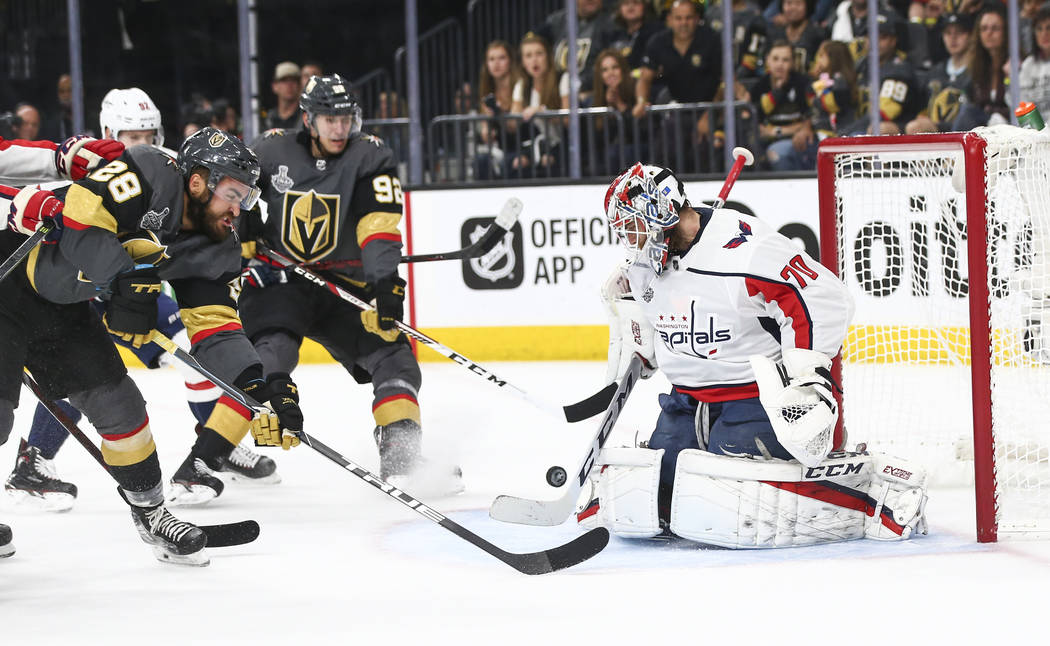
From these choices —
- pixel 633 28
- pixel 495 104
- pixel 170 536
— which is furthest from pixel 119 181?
pixel 633 28

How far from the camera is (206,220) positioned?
10.2ft

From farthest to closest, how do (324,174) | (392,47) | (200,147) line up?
1. (392,47)
2. (324,174)
3. (200,147)

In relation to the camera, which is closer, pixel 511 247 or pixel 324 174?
pixel 324 174

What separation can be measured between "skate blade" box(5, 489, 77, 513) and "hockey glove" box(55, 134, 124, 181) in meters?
1.11

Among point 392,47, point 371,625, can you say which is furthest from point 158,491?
point 392,47

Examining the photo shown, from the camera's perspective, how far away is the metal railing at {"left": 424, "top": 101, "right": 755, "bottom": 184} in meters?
6.77

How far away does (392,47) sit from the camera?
9.05 m

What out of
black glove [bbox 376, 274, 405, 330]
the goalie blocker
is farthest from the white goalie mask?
black glove [bbox 376, 274, 405, 330]

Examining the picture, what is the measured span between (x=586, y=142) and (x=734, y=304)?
3.85m

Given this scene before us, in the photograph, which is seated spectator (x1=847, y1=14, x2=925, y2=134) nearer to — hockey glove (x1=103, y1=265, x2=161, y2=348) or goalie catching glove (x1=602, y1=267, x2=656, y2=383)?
goalie catching glove (x1=602, y1=267, x2=656, y2=383)

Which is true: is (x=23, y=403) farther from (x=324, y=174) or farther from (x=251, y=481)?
(x=324, y=174)

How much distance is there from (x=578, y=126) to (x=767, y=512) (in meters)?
3.85

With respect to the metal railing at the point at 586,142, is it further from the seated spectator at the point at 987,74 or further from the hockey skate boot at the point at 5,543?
the hockey skate boot at the point at 5,543

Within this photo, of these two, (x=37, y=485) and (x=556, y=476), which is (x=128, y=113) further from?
(x=556, y=476)
